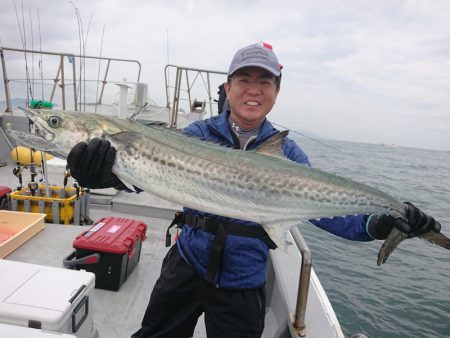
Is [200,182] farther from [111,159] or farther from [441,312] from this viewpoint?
[441,312]

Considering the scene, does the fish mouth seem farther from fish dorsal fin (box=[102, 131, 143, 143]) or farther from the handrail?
the handrail

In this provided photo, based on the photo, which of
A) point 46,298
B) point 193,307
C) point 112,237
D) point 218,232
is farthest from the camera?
point 112,237

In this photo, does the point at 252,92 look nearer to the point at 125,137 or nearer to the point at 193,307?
the point at 125,137

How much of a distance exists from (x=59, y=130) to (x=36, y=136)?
0.18 meters

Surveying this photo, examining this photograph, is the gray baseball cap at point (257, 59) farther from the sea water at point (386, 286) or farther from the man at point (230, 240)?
the sea water at point (386, 286)

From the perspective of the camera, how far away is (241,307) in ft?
8.69

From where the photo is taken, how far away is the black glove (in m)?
2.43

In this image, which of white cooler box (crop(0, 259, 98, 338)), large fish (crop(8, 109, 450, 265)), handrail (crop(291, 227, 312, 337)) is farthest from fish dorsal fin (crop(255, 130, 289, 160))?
white cooler box (crop(0, 259, 98, 338))

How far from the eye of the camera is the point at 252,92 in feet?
9.40

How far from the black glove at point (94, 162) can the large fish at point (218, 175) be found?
8 cm

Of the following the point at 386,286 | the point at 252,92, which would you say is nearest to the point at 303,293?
the point at 252,92

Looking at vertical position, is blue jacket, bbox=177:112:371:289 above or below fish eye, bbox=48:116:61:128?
below

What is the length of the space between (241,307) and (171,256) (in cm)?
78

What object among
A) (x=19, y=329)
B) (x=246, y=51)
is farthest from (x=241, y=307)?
(x=246, y=51)
